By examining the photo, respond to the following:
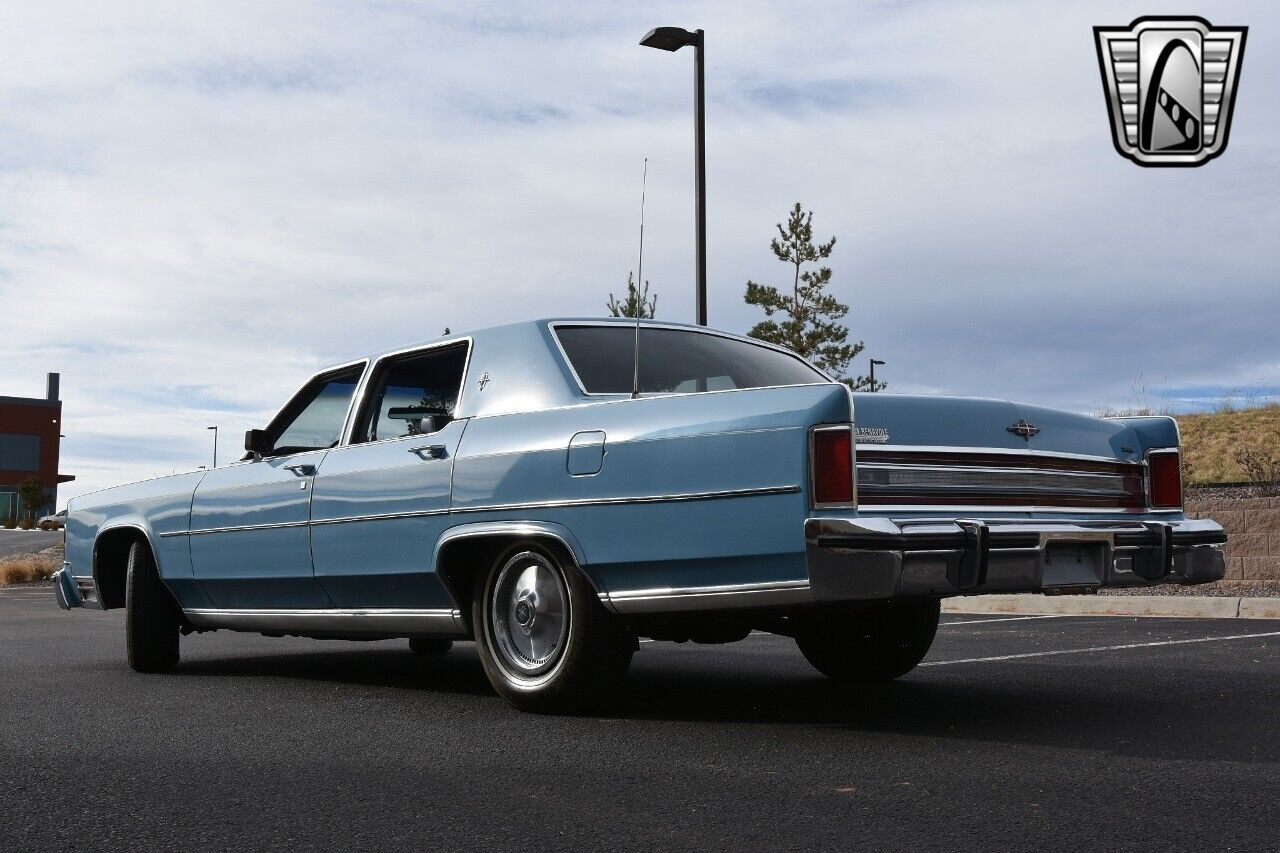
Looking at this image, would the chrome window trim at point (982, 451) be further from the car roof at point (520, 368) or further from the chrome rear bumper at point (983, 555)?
the car roof at point (520, 368)

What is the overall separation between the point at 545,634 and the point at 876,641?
1.89 meters

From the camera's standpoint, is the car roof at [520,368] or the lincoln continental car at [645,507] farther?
the car roof at [520,368]

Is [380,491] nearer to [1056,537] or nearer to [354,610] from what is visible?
[354,610]

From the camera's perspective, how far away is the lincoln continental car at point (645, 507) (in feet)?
15.9

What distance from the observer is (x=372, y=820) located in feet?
12.8

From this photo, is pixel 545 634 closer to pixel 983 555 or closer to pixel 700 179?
pixel 983 555

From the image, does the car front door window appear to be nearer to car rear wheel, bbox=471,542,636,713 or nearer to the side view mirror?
the side view mirror

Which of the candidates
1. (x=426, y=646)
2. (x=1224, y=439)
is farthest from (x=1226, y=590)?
(x=1224, y=439)

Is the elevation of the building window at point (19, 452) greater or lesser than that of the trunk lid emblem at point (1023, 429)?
greater

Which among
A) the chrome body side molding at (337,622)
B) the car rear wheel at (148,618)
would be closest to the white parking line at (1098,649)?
the chrome body side molding at (337,622)

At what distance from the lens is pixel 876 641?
6824 mm

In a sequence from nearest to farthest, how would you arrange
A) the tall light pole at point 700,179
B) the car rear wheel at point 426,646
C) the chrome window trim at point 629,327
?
the chrome window trim at point 629,327, the car rear wheel at point 426,646, the tall light pole at point 700,179

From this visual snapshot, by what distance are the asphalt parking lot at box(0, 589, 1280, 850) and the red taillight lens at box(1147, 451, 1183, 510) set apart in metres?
0.87

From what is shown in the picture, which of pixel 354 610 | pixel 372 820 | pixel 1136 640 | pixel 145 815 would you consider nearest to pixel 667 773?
pixel 372 820
